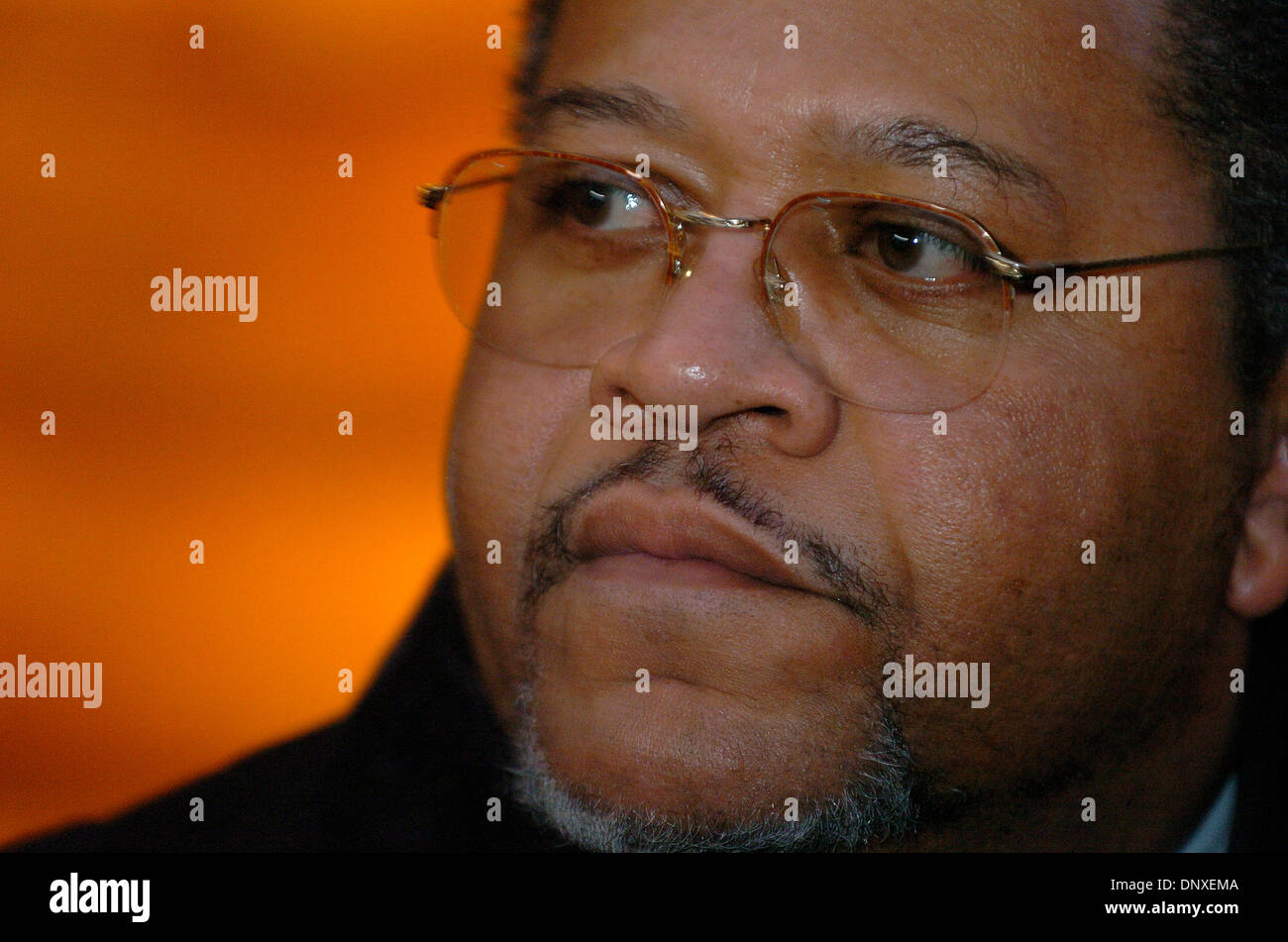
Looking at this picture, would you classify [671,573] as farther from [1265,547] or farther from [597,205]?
[1265,547]

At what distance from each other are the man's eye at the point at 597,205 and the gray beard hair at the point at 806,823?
491mm

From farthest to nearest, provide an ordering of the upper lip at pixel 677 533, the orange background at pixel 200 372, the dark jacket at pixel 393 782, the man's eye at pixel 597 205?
the orange background at pixel 200 372 < the dark jacket at pixel 393 782 < the man's eye at pixel 597 205 < the upper lip at pixel 677 533

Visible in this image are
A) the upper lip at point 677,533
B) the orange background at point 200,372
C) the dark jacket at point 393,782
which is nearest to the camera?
the upper lip at point 677,533

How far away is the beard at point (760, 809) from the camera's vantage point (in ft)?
3.21

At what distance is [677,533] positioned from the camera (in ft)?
3.25

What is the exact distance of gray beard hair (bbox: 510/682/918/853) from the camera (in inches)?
39.4

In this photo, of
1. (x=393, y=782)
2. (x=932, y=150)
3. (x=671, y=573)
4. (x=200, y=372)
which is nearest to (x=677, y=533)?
(x=671, y=573)

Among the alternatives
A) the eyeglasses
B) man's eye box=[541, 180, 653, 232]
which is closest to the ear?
the eyeglasses

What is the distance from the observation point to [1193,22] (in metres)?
1.06

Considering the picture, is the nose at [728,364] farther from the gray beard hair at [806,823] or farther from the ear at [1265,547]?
the ear at [1265,547]

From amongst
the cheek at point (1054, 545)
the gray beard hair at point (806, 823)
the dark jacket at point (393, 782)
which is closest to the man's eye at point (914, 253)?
the cheek at point (1054, 545)

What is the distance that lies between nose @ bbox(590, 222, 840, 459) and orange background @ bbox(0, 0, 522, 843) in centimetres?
54
